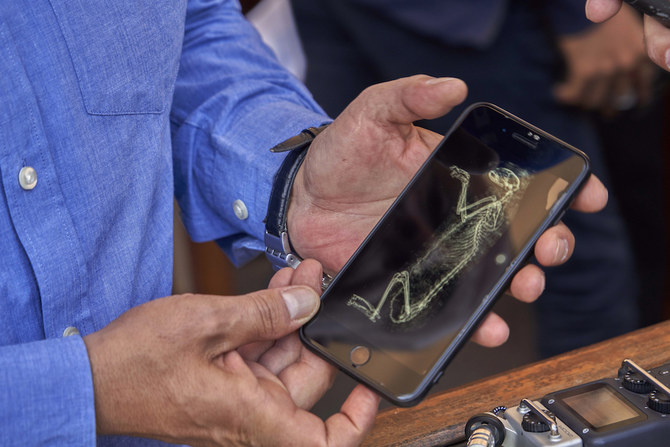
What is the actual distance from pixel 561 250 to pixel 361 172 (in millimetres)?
258

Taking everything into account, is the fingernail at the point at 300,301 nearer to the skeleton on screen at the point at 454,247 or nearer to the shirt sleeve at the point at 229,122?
the skeleton on screen at the point at 454,247

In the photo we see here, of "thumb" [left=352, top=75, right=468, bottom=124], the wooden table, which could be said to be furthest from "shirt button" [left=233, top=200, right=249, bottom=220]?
the wooden table

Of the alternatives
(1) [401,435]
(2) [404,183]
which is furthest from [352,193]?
(1) [401,435]

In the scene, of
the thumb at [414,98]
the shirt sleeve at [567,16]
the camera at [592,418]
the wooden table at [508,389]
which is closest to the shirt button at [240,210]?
the thumb at [414,98]

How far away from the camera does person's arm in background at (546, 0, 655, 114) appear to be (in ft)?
5.58

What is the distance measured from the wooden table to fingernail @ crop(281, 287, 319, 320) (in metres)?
0.15

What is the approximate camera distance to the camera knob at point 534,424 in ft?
2.27

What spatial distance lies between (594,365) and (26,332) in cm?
60

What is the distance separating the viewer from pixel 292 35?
5.51 feet

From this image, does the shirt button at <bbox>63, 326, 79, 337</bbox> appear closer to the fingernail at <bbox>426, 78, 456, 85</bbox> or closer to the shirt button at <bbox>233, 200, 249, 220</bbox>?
the shirt button at <bbox>233, 200, 249, 220</bbox>

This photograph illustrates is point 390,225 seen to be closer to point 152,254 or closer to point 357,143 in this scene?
point 357,143

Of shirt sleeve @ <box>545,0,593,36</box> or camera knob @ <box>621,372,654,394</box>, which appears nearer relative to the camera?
camera knob @ <box>621,372,654,394</box>

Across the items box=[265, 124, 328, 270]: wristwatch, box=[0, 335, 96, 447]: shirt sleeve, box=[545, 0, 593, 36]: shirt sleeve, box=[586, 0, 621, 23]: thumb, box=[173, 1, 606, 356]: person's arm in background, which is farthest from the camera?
box=[545, 0, 593, 36]: shirt sleeve

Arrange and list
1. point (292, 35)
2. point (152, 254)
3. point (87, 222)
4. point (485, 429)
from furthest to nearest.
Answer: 1. point (292, 35)
2. point (152, 254)
3. point (87, 222)
4. point (485, 429)
